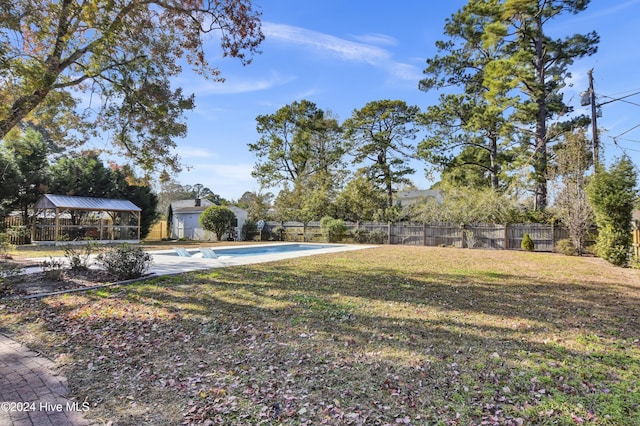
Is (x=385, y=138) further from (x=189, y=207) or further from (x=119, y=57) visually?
(x=119, y=57)

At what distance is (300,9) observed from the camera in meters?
9.26

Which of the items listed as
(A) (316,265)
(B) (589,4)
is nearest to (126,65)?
(A) (316,265)

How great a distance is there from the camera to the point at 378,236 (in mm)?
19188

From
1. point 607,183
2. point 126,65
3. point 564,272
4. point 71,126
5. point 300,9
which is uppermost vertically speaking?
point 300,9

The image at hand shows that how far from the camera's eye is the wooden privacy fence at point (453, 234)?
15.2 meters

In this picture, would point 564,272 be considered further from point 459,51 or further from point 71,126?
point 459,51

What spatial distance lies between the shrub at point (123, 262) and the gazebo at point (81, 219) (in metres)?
9.82

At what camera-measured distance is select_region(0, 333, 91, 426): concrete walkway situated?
2184mm

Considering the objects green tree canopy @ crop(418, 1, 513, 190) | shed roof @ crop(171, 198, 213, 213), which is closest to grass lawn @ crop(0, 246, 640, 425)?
green tree canopy @ crop(418, 1, 513, 190)

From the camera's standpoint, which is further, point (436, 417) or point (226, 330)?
point (226, 330)

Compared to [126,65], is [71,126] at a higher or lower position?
lower

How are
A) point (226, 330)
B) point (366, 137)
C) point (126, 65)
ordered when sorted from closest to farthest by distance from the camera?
point (226, 330), point (126, 65), point (366, 137)

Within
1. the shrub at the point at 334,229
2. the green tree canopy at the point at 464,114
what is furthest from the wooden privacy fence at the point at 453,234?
the green tree canopy at the point at 464,114

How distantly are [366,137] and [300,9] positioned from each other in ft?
55.1
